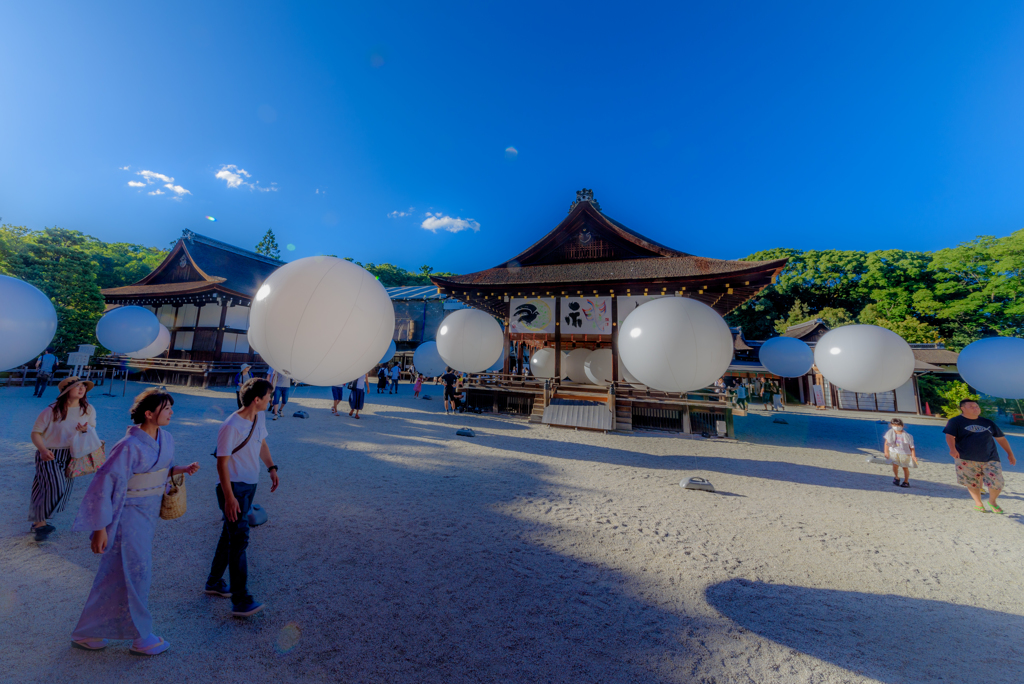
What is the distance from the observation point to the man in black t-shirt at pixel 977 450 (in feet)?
16.9

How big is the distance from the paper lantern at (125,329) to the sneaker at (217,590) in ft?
31.1

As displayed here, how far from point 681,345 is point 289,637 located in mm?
5026

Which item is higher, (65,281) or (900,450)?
(65,281)

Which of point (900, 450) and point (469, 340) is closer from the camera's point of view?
point (900, 450)

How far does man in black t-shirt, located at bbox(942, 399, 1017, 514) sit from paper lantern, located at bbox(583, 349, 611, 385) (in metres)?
8.61

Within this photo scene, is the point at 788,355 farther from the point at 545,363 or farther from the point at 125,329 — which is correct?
the point at 125,329

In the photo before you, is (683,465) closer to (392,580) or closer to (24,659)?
(392,580)

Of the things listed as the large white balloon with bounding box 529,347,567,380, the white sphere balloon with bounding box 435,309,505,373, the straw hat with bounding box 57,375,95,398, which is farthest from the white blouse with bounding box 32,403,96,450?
the large white balloon with bounding box 529,347,567,380

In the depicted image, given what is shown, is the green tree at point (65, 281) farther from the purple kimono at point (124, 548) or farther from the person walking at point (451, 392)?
the purple kimono at point (124, 548)

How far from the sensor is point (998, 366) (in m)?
6.32

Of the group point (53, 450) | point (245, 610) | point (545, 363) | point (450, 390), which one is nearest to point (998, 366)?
point (245, 610)

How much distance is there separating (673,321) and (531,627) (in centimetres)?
402

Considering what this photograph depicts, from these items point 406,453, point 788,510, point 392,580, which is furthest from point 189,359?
point 788,510

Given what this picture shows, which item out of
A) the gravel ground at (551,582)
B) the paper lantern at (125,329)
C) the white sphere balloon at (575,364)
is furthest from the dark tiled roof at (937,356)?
the paper lantern at (125,329)
